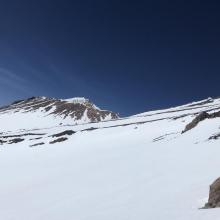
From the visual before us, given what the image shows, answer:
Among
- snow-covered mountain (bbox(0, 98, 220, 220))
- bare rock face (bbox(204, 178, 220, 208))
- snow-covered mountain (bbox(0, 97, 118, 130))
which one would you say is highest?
snow-covered mountain (bbox(0, 97, 118, 130))

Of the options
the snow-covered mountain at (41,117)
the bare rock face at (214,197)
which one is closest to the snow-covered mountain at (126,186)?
the bare rock face at (214,197)

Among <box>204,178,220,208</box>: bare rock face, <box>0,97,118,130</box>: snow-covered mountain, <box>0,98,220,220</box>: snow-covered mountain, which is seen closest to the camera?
<box>204,178,220,208</box>: bare rock face

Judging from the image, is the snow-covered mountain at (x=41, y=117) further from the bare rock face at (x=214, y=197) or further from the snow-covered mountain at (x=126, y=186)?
the bare rock face at (x=214, y=197)

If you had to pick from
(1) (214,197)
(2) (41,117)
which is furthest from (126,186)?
(2) (41,117)

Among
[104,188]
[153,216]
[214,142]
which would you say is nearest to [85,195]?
[104,188]

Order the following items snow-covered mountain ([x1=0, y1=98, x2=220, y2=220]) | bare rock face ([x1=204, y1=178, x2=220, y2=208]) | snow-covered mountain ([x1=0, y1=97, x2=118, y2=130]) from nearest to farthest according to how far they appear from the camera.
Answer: bare rock face ([x1=204, y1=178, x2=220, y2=208]) < snow-covered mountain ([x1=0, y1=98, x2=220, y2=220]) < snow-covered mountain ([x1=0, y1=97, x2=118, y2=130])

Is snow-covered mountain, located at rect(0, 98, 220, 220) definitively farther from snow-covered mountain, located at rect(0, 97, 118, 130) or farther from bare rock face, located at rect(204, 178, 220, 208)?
snow-covered mountain, located at rect(0, 97, 118, 130)

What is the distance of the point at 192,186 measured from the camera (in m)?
18.9

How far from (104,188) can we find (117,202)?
14.1ft

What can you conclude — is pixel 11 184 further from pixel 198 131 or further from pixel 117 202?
pixel 198 131

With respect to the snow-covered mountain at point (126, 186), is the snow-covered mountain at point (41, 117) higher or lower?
higher

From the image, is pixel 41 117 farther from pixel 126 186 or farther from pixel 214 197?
pixel 214 197

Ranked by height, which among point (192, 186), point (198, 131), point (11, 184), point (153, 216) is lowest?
point (153, 216)

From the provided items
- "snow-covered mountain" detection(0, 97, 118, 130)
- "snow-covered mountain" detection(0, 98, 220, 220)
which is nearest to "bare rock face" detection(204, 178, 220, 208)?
"snow-covered mountain" detection(0, 98, 220, 220)
